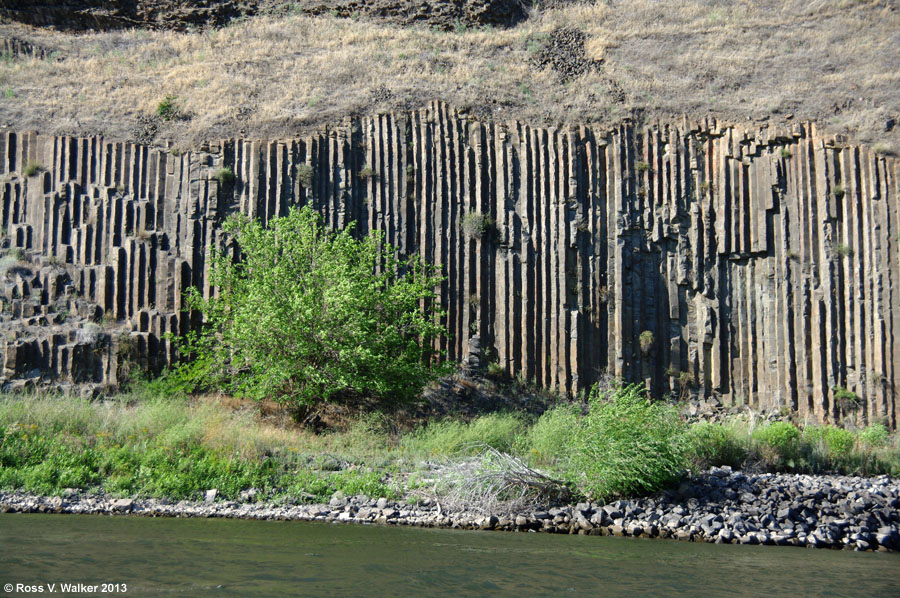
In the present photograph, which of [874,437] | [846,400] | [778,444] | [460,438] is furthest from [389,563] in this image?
[846,400]

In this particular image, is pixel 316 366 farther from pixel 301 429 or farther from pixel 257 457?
pixel 257 457

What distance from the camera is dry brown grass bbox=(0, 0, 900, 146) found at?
22234 mm

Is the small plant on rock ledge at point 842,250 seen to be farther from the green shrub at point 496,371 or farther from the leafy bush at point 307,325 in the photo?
the leafy bush at point 307,325

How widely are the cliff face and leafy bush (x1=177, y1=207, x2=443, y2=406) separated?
5.50 feet

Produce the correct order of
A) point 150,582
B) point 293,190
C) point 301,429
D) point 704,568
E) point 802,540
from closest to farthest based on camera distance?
point 150,582 < point 704,568 < point 802,540 < point 301,429 < point 293,190

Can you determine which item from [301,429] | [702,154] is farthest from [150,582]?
[702,154]

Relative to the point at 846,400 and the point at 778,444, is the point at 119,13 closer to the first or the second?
the point at 778,444

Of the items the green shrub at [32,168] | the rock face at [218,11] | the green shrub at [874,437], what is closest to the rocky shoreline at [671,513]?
the green shrub at [874,437]

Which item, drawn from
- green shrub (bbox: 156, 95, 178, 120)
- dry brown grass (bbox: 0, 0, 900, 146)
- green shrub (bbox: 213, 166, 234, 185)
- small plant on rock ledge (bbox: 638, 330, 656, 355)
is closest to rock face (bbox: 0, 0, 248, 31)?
dry brown grass (bbox: 0, 0, 900, 146)

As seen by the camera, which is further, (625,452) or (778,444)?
(778,444)

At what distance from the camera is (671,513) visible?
1099 cm

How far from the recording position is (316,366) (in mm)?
16234

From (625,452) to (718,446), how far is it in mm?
3957

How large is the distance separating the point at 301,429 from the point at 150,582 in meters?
9.02
